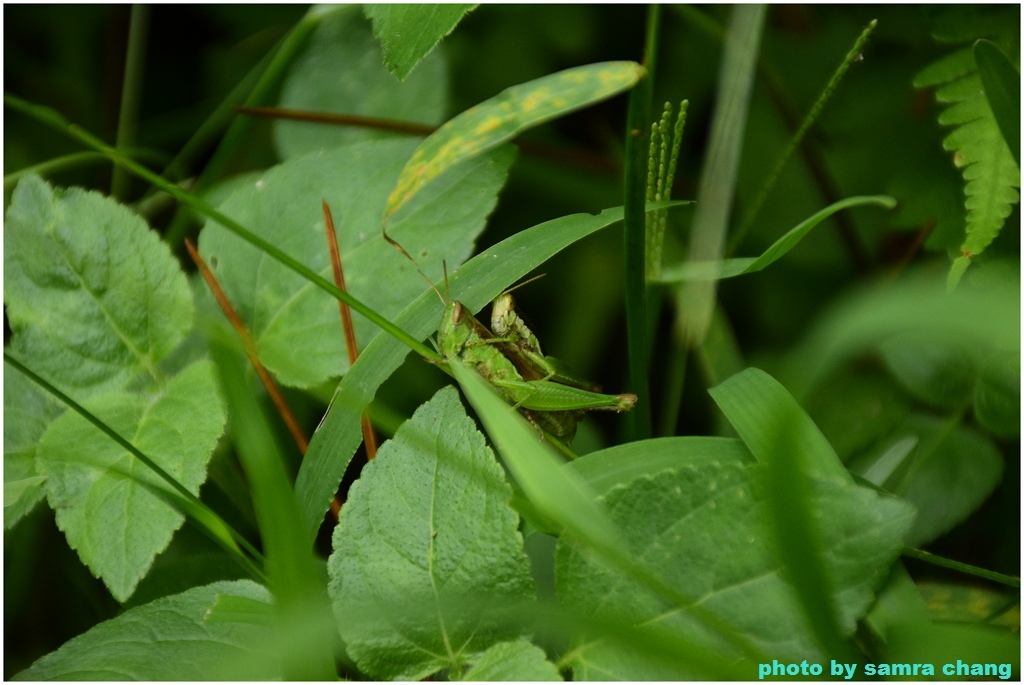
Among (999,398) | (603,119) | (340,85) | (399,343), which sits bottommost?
(999,398)

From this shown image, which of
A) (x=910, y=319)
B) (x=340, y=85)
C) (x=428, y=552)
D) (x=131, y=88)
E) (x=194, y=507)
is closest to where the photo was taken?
(x=910, y=319)

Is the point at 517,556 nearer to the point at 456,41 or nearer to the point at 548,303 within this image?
the point at 548,303

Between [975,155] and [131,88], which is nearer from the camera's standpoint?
[975,155]

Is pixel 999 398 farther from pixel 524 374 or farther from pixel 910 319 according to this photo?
pixel 524 374

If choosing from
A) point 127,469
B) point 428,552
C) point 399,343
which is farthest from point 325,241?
point 428,552

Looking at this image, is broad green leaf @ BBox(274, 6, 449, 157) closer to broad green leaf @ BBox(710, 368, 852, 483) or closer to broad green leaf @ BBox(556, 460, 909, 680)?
broad green leaf @ BBox(710, 368, 852, 483)

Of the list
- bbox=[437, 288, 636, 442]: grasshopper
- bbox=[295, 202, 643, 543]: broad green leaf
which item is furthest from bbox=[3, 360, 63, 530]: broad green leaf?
bbox=[437, 288, 636, 442]: grasshopper
